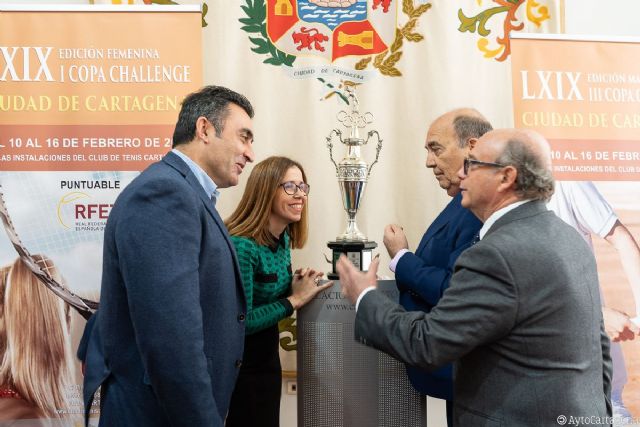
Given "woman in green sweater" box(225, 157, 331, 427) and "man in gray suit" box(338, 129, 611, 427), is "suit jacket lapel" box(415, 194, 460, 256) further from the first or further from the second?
"man in gray suit" box(338, 129, 611, 427)

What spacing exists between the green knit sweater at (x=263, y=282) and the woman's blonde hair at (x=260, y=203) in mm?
48

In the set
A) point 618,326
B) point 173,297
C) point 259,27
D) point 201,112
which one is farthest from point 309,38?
point 173,297

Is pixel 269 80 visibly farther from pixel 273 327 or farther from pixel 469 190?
pixel 469 190

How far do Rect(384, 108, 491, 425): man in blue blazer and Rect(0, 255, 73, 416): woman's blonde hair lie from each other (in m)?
1.51

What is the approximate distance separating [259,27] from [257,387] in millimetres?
1942

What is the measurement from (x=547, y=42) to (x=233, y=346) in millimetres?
2321

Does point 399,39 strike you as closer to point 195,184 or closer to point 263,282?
point 263,282

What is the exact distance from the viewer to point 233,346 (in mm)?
1650

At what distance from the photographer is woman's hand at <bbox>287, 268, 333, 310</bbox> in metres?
2.33

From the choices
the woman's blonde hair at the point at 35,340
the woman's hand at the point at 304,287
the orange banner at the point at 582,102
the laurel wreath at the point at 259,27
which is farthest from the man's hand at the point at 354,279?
the laurel wreath at the point at 259,27

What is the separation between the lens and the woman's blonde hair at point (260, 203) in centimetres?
236

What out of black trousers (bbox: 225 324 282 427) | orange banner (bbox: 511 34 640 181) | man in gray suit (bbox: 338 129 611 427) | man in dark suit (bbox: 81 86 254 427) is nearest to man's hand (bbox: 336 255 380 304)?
man in gray suit (bbox: 338 129 611 427)

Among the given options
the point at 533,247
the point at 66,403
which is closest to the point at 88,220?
the point at 66,403

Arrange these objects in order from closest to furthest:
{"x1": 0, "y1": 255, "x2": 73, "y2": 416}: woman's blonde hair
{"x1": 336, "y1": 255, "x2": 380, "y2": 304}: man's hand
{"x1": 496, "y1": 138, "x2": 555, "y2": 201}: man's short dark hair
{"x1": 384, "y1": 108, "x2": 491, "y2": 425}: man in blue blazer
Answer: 1. {"x1": 496, "y1": 138, "x2": 555, "y2": 201}: man's short dark hair
2. {"x1": 336, "y1": 255, "x2": 380, "y2": 304}: man's hand
3. {"x1": 384, "y1": 108, "x2": 491, "y2": 425}: man in blue blazer
4. {"x1": 0, "y1": 255, "x2": 73, "y2": 416}: woman's blonde hair
